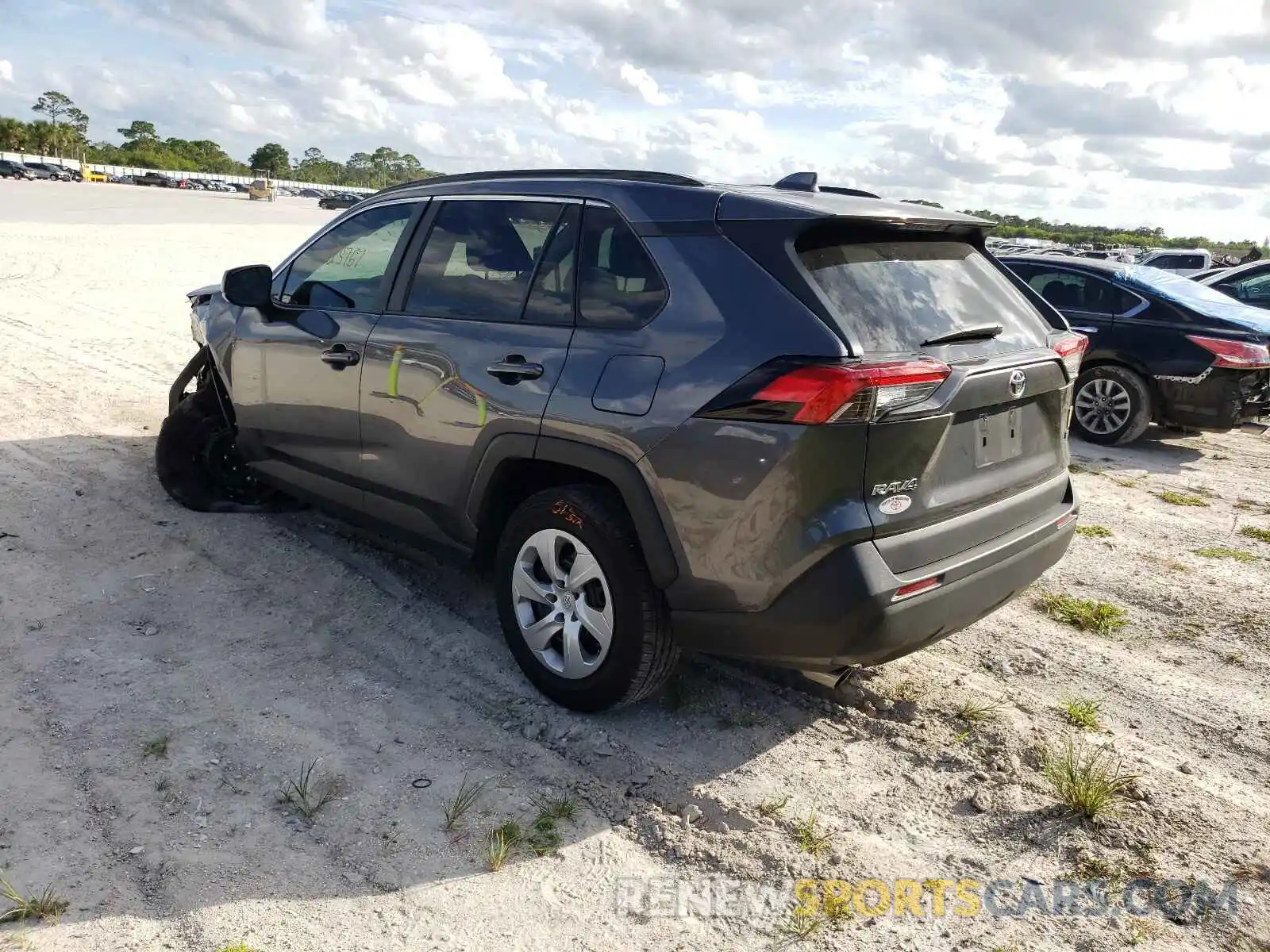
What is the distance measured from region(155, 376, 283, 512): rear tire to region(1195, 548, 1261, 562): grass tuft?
5318mm

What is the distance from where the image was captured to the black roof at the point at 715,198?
315 cm

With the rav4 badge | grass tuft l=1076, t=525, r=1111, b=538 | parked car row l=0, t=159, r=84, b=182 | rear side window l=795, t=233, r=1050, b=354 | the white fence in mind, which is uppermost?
the white fence

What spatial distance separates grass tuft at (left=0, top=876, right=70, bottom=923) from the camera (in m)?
2.57

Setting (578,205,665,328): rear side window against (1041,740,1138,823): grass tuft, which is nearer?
(1041,740,1138,823): grass tuft

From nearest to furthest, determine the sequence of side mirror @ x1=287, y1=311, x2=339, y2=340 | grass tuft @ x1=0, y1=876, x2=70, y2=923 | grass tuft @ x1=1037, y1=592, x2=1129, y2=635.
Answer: grass tuft @ x1=0, y1=876, x2=70, y2=923, side mirror @ x1=287, y1=311, x2=339, y2=340, grass tuft @ x1=1037, y1=592, x2=1129, y2=635

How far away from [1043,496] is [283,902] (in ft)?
9.19

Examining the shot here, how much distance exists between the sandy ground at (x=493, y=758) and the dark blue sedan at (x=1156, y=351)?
2914mm

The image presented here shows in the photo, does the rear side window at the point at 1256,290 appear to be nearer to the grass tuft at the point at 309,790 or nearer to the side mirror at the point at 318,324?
the side mirror at the point at 318,324

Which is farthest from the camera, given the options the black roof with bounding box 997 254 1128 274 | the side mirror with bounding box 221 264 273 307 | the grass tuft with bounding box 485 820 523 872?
the black roof with bounding box 997 254 1128 274

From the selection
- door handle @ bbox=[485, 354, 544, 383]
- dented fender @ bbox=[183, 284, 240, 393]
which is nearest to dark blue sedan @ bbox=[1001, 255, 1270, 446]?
door handle @ bbox=[485, 354, 544, 383]

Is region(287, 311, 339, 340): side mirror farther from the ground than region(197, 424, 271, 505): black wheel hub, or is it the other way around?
region(287, 311, 339, 340): side mirror

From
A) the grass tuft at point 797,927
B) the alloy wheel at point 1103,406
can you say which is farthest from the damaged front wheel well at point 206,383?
the alloy wheel at point 1103,406

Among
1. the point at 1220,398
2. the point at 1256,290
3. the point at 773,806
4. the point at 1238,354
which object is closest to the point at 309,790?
the point at 773,806

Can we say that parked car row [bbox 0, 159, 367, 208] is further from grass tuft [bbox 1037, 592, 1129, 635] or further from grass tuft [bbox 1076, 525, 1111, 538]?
grass tuft [bbox 1037, 592, 1129, 635]
